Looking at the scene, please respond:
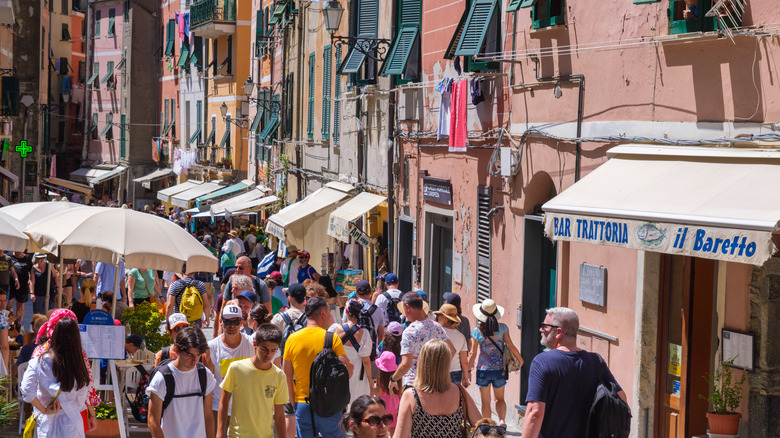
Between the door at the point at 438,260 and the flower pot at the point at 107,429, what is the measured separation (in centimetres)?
718

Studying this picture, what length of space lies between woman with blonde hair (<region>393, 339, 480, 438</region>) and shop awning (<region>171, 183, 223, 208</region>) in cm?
3248

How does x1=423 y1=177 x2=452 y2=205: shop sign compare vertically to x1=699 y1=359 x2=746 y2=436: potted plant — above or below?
above

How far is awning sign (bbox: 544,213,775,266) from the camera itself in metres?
7.11

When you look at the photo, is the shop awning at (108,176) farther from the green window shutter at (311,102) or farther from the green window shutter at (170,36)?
the green window shutter at (311,102)

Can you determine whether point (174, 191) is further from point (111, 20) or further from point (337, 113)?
point (111, 20)

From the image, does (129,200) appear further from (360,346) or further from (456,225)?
(360,346)

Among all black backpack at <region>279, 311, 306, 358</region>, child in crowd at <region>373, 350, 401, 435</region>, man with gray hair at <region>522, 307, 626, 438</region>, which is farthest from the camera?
black backpack at <region>279, 311, 306, 358</region>

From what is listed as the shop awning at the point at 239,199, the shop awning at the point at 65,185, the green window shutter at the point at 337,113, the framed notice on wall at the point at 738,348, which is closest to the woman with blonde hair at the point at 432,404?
the framed notice on wall at the point at 738,348

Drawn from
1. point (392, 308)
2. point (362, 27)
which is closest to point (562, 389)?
point (392, 308)

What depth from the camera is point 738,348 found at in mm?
8477

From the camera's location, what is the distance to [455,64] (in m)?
15.8

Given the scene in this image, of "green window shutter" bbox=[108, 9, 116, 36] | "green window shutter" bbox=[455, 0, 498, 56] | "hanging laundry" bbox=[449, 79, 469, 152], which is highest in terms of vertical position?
"green window shutter" bbox=[108, 9, 116, 36]

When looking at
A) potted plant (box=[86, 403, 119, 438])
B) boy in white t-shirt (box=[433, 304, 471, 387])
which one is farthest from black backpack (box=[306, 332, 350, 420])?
potted plant (box=[86, 403, 119, 438])

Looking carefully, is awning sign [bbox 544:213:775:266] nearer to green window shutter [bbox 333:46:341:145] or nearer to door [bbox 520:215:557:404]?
door [bbox 520:215:557:404]
